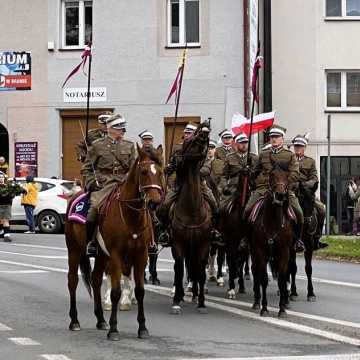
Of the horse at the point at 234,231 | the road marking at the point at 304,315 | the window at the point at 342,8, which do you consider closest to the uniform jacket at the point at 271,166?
the horse at the point at 234,231

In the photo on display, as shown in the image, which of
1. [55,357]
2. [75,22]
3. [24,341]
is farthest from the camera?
[75,22]

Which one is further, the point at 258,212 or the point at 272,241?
the point at 258,212

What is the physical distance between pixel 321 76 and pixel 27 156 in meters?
11.6

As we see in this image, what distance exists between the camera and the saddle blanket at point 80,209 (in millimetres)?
12250

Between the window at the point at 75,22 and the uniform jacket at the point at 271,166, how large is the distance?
2381 centimetres

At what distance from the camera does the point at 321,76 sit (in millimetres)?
37656

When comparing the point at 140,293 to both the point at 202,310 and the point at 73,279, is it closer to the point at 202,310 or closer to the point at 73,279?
the point at 73,279

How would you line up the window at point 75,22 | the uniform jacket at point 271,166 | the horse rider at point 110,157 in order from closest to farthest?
the horse rider at point 110,157 < the uniform jacket at point 271,166 < the window at point 75,22

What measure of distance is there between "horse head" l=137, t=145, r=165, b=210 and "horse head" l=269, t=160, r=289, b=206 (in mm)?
2460

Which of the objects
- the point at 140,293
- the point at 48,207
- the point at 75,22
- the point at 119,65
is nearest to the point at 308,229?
the point at 140,293

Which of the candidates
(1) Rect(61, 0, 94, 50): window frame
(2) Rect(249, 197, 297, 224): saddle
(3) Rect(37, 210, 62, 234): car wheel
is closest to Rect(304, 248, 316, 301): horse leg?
(2) Rect(249, 197, 297, 224): saddle

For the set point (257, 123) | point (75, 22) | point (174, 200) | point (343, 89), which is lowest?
point (174, 200)

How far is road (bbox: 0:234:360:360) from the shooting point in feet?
34.2

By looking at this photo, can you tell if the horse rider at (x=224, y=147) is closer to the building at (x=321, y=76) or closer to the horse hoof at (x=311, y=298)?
the horse hoof at (x=311, y=298)
